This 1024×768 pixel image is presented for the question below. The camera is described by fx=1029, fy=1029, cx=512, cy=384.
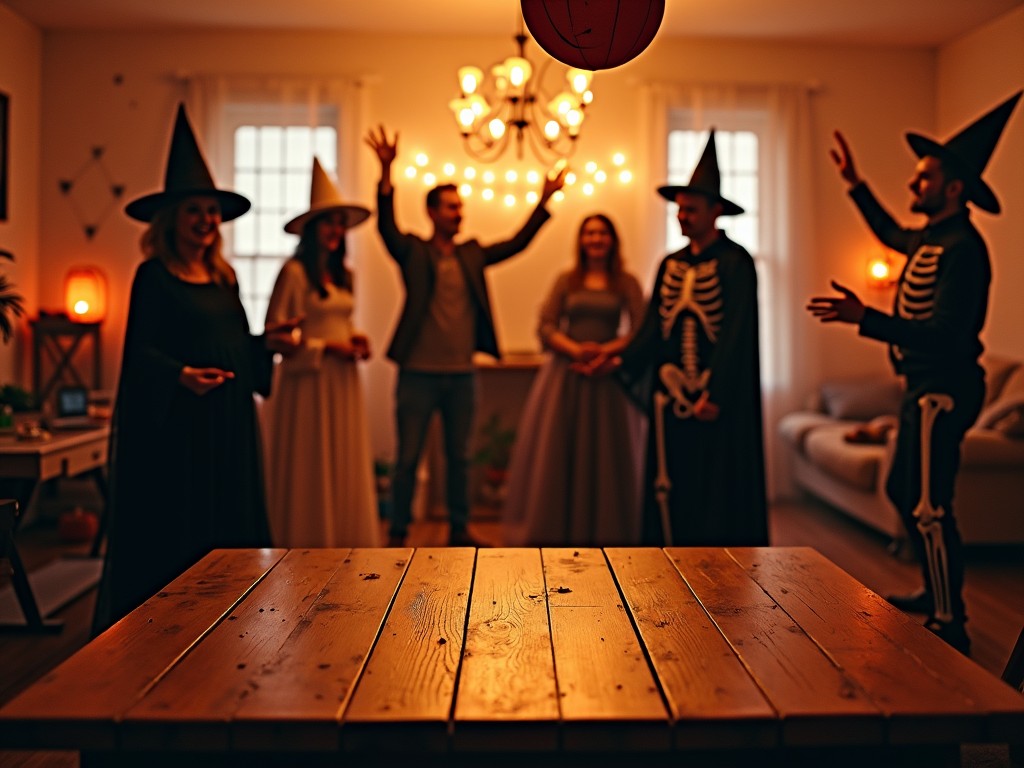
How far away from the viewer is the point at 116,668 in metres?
1.49

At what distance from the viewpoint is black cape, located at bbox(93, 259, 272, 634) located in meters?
3.20

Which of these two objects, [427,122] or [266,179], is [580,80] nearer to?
[427,122]

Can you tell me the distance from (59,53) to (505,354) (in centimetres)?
345

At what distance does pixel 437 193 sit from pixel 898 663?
3.52 m

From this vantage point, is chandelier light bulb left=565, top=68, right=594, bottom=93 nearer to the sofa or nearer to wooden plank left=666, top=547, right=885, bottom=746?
the sofa

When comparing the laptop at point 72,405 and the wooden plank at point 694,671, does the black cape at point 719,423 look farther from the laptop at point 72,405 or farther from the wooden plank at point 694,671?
the laptop at point 72,405

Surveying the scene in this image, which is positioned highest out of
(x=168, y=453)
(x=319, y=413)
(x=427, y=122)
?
(x=427, y=122)

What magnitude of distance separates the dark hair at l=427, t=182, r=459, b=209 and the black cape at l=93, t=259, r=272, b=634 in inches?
60.5

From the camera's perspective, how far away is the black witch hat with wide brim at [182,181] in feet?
11.0

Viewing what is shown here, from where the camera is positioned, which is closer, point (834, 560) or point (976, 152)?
point (976, 152)

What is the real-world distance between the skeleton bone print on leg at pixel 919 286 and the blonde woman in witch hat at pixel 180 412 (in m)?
2.25

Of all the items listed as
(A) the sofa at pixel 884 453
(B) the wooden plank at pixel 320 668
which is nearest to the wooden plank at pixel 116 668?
(B) the wooden plank at pixel 320 668

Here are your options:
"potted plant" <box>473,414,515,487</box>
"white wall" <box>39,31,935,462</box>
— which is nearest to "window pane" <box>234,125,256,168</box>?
"white wall" <box>39,31,935,462</box>

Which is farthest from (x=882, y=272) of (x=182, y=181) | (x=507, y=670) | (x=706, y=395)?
(x=507, y=670)
